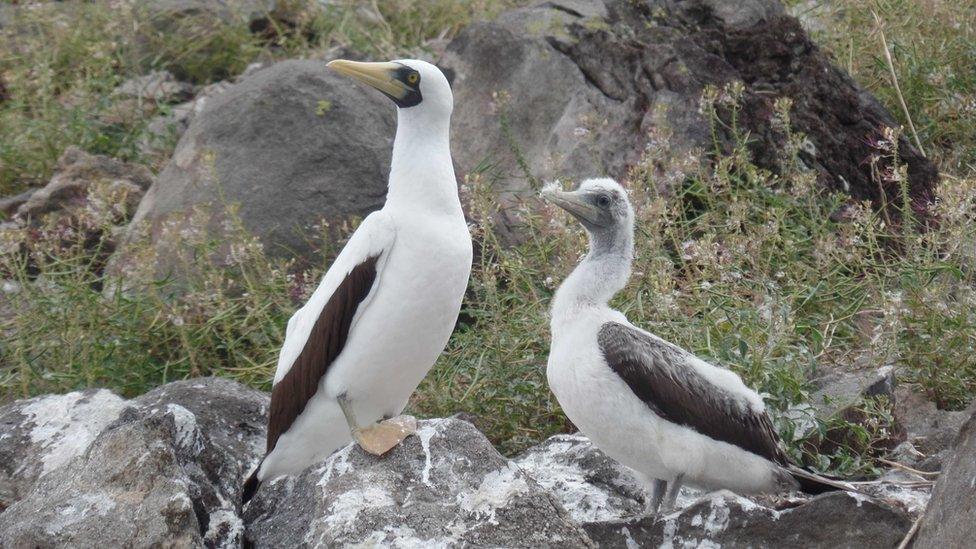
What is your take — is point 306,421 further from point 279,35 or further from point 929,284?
point 279,35

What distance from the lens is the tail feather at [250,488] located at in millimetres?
4879

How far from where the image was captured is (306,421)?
5016 millimetres

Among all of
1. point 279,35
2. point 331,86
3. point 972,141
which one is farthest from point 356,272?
point 279,35

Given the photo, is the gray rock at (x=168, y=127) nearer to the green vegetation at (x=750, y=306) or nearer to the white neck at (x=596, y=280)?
the green vegetation at (x=750, y=306)

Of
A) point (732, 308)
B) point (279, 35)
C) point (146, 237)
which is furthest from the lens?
point (279, 35)

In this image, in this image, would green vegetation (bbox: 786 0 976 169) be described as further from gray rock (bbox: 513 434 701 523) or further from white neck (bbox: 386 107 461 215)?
white neck (bbox: 386 107 461 215)

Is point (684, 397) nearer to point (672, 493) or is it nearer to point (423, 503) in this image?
point (672, 493)

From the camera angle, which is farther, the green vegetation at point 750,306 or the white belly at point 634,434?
the green vegetation at point 750,306

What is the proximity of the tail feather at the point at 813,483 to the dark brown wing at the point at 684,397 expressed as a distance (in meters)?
0.07

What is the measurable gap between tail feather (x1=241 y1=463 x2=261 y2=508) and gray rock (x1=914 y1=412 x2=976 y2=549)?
235cm

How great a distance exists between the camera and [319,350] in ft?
16.0

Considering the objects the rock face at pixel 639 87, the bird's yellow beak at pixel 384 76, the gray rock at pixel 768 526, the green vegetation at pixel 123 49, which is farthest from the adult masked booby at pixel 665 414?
the green vegetation at pixel 123 49

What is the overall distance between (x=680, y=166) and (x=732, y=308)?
987mm

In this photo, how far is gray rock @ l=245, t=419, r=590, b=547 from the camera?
407 centimetres
